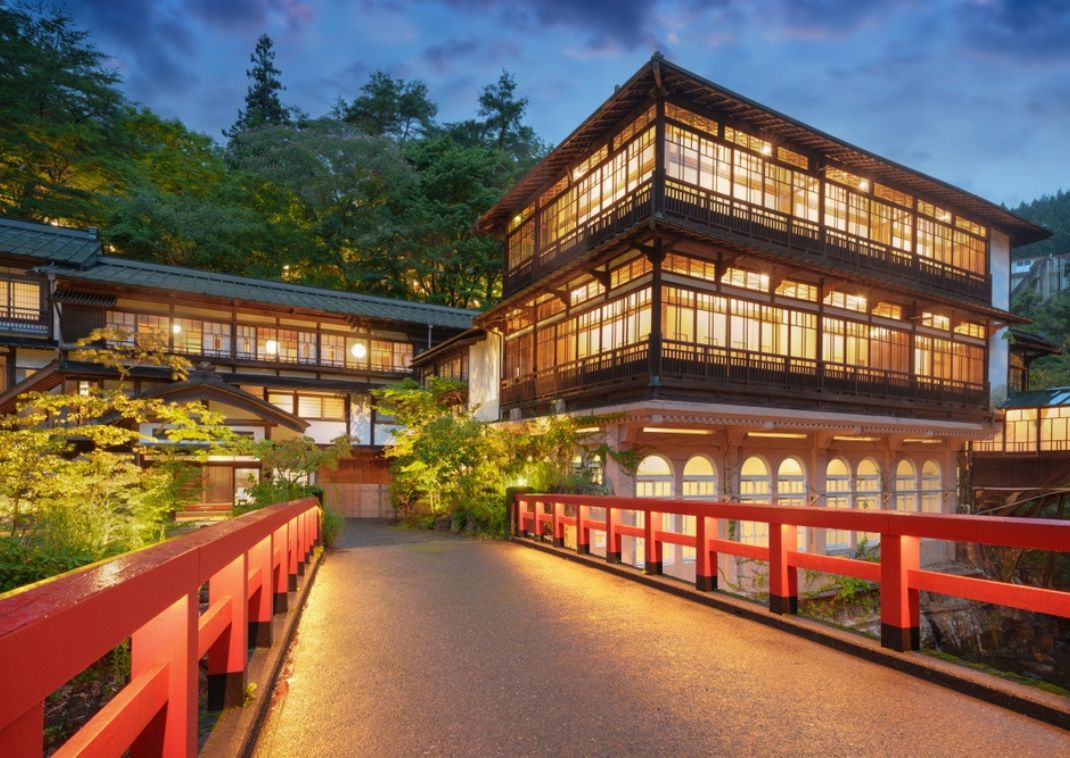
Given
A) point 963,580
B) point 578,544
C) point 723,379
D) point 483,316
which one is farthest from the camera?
point 483,316

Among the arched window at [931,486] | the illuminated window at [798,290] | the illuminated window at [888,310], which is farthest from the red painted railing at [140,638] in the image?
the arched window at [931,486]

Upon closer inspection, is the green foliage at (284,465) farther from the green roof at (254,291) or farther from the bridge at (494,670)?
the green roof at (254,291)

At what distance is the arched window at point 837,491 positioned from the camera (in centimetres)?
1945

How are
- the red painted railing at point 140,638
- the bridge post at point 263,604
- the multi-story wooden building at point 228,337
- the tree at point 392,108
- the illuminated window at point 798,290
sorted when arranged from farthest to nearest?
the tree at point 392,108 < the multi-story wooden building at point 228,337 < the illuminated window at point 798,290 < the bridge post at point 263,604 < the red painted railing at point 140,638

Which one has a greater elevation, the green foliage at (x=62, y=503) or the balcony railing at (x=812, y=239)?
the balcony railing at (x=812, y=239)

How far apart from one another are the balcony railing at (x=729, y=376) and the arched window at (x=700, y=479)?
2.55 m

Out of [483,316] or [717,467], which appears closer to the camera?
[717,467]

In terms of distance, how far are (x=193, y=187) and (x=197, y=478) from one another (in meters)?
24.5

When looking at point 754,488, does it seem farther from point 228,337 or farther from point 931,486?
point 228,337

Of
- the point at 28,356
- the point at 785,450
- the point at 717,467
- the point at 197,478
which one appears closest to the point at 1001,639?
the point at 785,450

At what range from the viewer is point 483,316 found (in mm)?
22203

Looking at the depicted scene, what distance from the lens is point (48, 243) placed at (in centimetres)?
2531

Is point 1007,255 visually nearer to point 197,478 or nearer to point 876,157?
point 876,157

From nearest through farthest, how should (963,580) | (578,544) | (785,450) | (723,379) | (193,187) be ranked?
(963,580), (578,544), (723,379), (785,450), (193,187)
